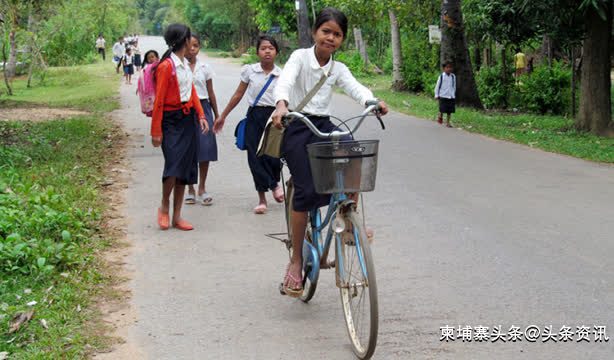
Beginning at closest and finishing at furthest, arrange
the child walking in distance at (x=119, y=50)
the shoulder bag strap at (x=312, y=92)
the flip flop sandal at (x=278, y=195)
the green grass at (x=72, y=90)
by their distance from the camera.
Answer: the shoulder bag strap at (x=312, y=92)
the flip flop sandal at (x=278, y=195)
the green grass at (x=72, y=90)
the child walking in distance at (x=119, y=50)

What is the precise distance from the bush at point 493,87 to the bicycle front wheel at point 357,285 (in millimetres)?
19004

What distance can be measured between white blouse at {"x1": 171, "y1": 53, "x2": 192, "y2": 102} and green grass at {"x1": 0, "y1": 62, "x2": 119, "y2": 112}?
13.7 meters

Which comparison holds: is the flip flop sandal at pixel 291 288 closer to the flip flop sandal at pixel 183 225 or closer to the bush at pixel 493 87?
the flip flop sandal at pixel 183 225

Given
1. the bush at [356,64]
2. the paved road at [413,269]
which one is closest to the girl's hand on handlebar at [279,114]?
the paved road at [413,269]

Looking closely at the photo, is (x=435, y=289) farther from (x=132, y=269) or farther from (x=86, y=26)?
(x=86, y=26)

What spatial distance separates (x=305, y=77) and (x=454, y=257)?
7.63 ft

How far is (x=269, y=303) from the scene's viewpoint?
568 centimetres

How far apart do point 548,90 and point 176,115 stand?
1530 centimetres

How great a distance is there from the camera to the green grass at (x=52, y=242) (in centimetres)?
497

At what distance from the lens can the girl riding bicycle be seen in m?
5.02

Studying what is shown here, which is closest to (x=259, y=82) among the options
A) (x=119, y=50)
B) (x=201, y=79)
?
(x=201, y=79)

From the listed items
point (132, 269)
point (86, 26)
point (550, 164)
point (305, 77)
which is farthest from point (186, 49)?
point (86, 26)

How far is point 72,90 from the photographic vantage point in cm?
2930

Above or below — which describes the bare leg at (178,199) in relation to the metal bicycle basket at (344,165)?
below
